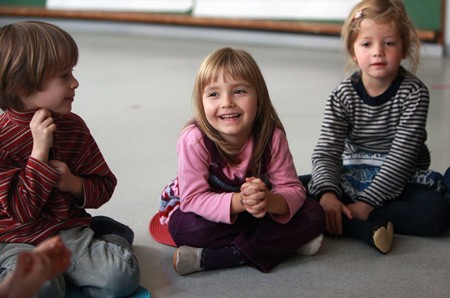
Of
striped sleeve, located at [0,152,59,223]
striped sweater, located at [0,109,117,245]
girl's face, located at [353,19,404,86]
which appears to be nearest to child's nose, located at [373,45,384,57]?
girl's face, located at [353,19,404,86]

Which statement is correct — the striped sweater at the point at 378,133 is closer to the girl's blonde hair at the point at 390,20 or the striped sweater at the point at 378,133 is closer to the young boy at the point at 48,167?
the girl's blonde hair at the point at 390,20

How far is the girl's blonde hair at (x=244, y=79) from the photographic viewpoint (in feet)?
4.58

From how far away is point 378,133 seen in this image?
1.66 meters

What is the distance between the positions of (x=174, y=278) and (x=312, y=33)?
372 cm

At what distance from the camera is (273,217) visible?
1.43 m

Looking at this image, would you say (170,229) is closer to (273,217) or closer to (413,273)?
(273,217)

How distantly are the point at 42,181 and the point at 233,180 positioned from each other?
45 cm

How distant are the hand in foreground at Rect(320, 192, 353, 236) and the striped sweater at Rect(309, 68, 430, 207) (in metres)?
0.05

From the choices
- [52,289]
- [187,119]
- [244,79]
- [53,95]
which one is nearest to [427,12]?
[187,119]

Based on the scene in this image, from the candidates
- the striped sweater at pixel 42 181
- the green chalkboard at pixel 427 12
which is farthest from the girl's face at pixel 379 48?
the green chalkboard at pixel 427 12

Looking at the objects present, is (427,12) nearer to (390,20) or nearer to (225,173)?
(390,20)

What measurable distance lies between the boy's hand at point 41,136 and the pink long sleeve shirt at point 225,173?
0.33m

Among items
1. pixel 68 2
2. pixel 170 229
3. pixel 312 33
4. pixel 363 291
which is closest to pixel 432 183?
pixel 363 291

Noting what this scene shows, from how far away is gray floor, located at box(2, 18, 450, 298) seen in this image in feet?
4.44
